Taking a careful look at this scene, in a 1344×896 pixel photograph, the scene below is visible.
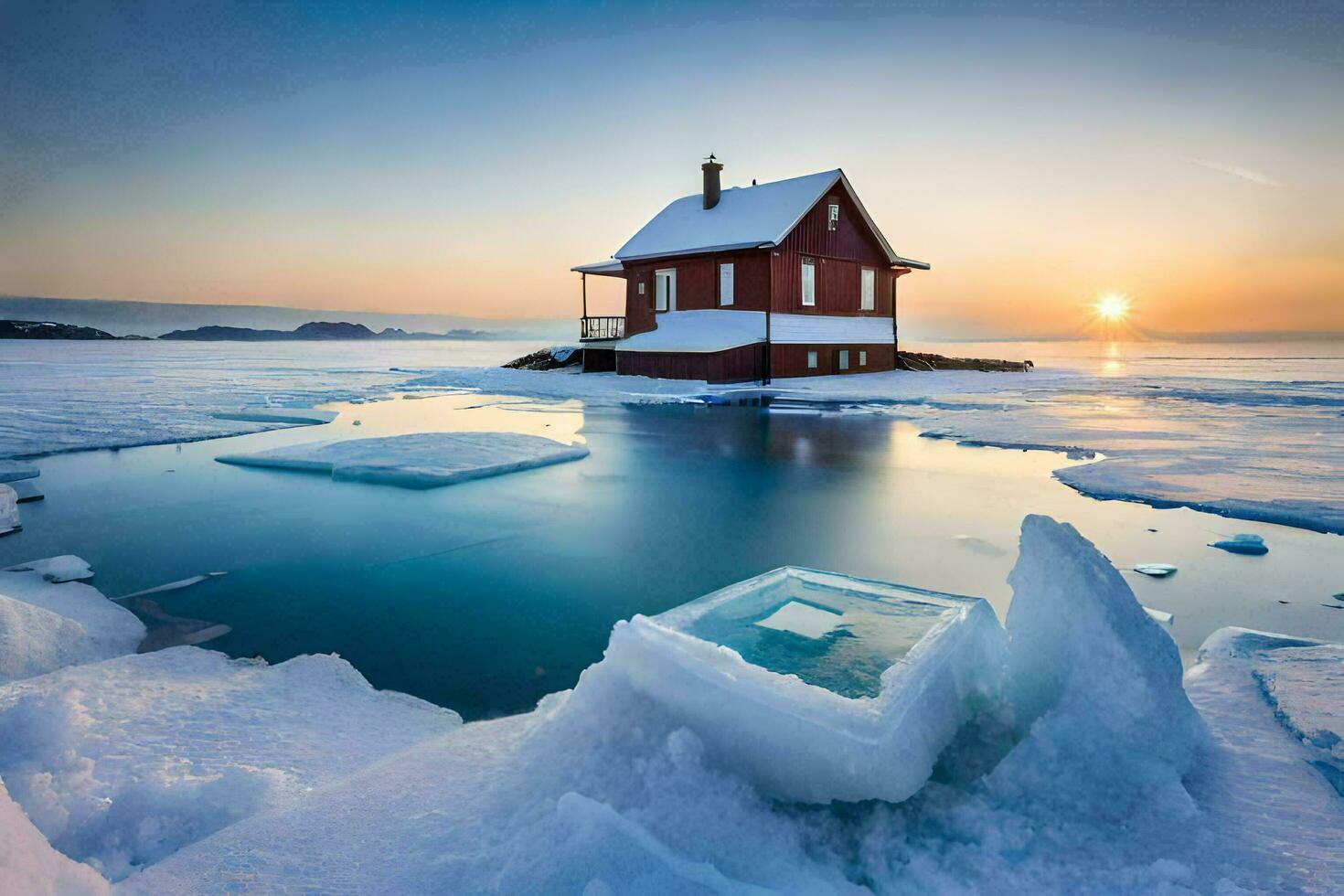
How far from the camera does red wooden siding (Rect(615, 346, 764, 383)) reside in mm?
25109

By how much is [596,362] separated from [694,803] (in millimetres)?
30286

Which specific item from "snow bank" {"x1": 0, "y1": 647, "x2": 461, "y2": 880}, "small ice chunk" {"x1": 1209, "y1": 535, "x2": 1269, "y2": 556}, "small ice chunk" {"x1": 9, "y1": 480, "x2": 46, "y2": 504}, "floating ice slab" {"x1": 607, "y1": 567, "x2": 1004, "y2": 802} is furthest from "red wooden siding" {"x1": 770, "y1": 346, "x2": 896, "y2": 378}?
"snow bank" {"x1": 0, "y1": 647, "x2": 461, "y2": 880}

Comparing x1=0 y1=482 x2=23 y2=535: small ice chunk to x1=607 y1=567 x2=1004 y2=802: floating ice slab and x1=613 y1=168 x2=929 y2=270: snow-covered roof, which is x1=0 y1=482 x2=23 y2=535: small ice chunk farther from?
x1=613 y1=168 x2=929 y2=270: snow-covered roof

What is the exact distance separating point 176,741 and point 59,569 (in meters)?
3.80

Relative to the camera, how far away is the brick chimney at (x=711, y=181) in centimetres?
2972

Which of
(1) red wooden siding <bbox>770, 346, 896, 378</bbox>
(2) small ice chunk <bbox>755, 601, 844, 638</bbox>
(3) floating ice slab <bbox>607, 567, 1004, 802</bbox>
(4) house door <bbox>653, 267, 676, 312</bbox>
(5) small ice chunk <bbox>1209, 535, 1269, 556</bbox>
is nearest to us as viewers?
(3) floating ice slab <bbox>607, 567, 1004, 802</bbox>

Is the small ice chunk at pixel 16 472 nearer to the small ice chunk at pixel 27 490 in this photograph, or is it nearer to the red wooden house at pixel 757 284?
the small ice chunk at pixel 27 490

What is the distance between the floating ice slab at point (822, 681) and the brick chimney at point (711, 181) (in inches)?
1115

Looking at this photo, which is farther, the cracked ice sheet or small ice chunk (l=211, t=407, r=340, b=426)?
small ice chunk (l=211, t=407, r=340, b=426)

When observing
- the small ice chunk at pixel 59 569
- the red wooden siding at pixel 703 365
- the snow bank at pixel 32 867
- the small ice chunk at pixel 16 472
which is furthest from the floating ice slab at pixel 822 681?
the red wooden siding at pixel 703 365

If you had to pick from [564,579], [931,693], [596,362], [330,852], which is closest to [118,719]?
[330,852]

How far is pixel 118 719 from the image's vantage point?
3227mm

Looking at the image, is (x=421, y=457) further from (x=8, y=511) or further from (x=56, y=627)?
(x=56, y=627)

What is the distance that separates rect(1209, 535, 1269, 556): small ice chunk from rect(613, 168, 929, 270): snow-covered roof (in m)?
20.3
